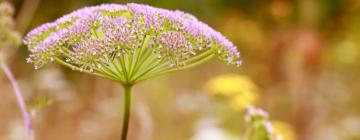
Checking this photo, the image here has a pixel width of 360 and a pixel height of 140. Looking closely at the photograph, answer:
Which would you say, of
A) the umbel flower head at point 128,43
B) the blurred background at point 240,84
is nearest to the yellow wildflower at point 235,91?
the blurred background at point 240,84

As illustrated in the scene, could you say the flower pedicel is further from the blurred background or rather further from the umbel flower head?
the blurred background

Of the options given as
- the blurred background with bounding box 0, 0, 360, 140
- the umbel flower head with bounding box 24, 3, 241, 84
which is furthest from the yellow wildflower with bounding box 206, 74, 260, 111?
the umbel flower head with bounding box 24, 3, 241, 84

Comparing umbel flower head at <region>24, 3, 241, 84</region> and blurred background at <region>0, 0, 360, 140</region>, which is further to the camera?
blurred background at <region>0, 0, 360, 140</region>

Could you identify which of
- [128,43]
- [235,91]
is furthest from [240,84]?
[128,43]

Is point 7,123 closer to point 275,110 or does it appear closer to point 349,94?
point 275,110

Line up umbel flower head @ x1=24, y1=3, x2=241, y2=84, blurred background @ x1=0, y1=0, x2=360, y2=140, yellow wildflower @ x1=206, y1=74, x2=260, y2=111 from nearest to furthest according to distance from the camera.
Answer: umbel flower head @ x1=24, y1=3, x2=241, y2=84 < yellow wildflower @ x1=206, y1=74, x2=260, y2=111 < blurred background @ x1=0, y1=0, x2=360, y2=140

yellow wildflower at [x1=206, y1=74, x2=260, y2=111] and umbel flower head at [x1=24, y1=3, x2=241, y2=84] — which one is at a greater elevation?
yellow wildflower at [x1=206, y1=74, x2=260, y2=111]

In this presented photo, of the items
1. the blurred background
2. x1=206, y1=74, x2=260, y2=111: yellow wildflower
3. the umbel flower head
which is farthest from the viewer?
the blurred background
